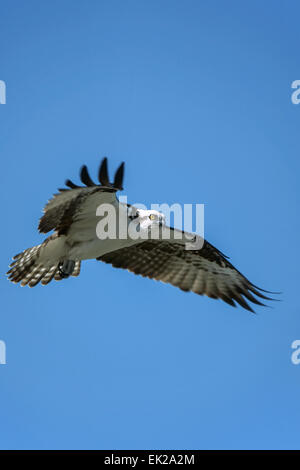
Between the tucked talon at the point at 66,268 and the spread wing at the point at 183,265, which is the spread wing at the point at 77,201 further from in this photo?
the spread wing at the point at 183,265

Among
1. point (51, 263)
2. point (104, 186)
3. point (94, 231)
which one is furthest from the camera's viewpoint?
point (51, 263)

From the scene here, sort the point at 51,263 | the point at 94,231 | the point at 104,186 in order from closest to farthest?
the point at 104,186 < the point at 94,231 < the point at 51,263

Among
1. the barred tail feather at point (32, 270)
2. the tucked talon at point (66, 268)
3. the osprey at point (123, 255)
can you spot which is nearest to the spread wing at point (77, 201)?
the osprey at point (123, 255)

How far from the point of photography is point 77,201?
27.2 feet

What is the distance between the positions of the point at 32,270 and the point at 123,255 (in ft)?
4.60

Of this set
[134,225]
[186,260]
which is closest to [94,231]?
[134,225]

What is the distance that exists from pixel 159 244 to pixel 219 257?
0.93 m

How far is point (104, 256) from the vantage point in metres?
10.3

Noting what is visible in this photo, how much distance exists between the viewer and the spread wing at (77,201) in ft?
25.6

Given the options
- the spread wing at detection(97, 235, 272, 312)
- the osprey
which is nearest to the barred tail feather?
the osprey

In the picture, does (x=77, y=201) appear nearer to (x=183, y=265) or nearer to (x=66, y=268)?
(x=66, y=268)

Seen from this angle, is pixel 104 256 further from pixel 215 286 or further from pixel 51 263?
pixel 215 286

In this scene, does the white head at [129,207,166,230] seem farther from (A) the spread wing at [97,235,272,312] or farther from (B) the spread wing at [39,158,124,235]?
(A) the spread wing at [97,235,272,312]

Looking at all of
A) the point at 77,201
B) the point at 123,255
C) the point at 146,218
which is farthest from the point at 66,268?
the point at 77,201
